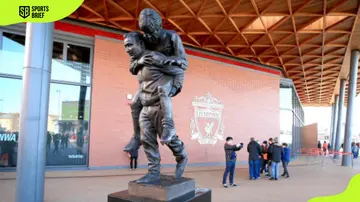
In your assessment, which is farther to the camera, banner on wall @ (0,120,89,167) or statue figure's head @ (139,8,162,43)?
banner on wall @ (0,120,89,167)

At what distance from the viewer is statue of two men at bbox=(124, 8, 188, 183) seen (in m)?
3.18

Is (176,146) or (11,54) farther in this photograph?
(11,54)

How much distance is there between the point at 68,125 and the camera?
36.6 ft

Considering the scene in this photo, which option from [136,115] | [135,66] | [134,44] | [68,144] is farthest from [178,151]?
[68,144]

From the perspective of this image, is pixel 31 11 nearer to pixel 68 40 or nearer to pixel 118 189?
pixel 118 189

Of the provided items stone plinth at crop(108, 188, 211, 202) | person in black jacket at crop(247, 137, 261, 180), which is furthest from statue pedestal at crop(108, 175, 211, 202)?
person in black jacket at crop(247, 137, 261, 180)

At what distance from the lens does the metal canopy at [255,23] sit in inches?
438

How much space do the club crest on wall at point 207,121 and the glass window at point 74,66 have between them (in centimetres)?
559

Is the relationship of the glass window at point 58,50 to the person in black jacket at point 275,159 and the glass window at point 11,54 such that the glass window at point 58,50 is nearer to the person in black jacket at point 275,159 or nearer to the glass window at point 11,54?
the glass window at point 11,54

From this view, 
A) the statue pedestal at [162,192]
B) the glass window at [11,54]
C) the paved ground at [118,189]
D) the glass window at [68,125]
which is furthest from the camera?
the glass window at [68,125]

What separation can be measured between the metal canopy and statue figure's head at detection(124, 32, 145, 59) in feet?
25.9

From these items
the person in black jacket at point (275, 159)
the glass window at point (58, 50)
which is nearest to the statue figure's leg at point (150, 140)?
the person in black jacket at point (275, 159)

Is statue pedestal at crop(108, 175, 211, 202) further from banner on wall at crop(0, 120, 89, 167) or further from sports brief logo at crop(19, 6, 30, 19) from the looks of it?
banner on wall at crop(0, 120, 89, 167)

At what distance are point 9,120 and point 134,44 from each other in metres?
9.02
